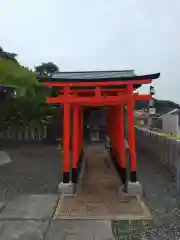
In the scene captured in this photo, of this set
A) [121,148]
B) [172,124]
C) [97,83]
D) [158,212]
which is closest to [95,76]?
[97,83]

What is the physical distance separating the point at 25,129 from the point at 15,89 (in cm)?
382

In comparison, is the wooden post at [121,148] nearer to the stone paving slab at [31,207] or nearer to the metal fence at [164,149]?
the metal fence at [164,149]

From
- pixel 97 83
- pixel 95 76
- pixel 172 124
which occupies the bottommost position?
pixel 172 124

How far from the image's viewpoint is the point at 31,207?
23.5ft

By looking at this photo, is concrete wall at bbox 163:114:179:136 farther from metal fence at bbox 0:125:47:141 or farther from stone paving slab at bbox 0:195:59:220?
stone paving slab at bbox 0:195:59:220

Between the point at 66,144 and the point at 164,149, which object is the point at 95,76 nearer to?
the point at 66,144

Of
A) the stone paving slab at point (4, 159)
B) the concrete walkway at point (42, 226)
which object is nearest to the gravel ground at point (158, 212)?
the concrete walkway at point (42, 226)

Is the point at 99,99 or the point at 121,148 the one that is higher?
the point at 99,99

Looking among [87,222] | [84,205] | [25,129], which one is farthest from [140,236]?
[25,129]

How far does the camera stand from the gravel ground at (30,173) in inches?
352

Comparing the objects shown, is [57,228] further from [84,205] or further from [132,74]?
[132,74]

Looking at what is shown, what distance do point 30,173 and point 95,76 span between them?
4499 millimetres

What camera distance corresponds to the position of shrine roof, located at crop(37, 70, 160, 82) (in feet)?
27.2

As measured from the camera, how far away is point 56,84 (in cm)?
849
